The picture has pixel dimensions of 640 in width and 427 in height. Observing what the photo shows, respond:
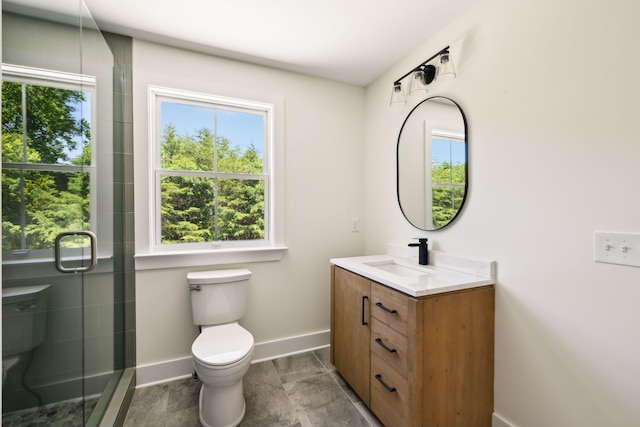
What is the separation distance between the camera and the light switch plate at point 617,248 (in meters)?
1.03

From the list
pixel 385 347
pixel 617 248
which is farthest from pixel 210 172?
pixel 617 248

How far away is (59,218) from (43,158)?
26 centimetres

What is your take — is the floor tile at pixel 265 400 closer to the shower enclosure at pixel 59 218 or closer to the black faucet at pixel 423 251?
the shower enclosure at pixel 59 218

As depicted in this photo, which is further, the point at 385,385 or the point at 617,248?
the point at 385,385

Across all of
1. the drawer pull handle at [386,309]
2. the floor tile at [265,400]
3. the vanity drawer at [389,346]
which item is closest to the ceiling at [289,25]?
the drawer pull handle at [386,309]

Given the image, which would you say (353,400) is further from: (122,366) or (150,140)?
(150,140)

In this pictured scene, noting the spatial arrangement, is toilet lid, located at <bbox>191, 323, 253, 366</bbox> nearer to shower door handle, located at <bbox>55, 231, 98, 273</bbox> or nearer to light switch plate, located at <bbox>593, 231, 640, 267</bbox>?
shower door handle, located at <bbox>55, 231, 98, 273</bbox>

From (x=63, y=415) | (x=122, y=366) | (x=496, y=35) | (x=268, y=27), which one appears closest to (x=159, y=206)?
(x=122, y=366)

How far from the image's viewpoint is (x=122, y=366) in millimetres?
1890

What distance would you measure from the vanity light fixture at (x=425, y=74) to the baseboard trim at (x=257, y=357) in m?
2.06

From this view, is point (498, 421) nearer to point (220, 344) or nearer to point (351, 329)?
point (351, 329)

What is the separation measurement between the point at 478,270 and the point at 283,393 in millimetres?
1463

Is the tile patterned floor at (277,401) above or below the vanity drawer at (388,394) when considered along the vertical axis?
below

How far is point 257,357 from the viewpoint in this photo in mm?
2260
